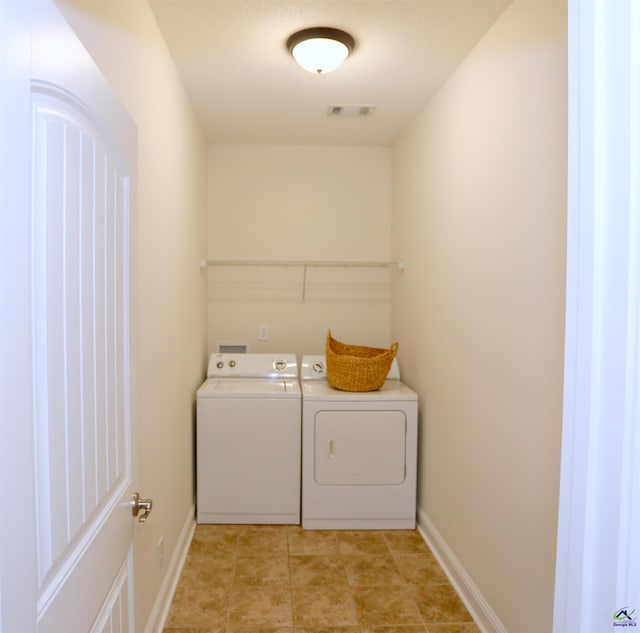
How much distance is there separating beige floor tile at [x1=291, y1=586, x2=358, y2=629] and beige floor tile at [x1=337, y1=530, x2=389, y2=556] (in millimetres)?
360

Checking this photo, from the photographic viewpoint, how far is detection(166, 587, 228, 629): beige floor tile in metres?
2.11

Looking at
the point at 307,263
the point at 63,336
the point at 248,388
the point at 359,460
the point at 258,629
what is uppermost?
the point at 307,263

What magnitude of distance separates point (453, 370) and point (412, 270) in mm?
872

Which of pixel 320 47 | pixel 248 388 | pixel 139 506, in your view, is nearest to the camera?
pixel 139 506

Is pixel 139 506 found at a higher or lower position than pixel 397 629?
higher

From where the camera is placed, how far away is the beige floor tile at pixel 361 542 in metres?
2.71

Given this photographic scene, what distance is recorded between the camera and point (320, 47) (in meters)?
2.05

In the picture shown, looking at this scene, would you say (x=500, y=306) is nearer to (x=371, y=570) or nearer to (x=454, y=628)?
(x=454, y=628)

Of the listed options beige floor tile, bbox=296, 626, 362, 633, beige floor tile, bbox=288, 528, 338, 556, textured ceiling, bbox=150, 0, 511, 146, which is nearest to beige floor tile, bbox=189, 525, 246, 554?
beige floor tile, bbox=288, 528, 338, 556

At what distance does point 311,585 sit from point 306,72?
2.32 metres

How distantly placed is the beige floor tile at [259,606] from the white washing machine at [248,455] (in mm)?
637

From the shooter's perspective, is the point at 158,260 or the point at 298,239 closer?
the point at 158,260

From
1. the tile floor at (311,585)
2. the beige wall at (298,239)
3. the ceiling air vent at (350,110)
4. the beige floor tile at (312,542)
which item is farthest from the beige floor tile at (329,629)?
the ceiling air vent at (350,110)

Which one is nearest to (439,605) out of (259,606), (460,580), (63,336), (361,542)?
(460,580)
